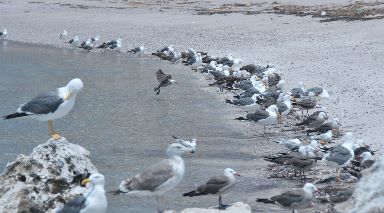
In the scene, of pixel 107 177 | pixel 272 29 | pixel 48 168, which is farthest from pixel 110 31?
pixel 48 168

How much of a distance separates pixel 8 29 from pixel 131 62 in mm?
14177

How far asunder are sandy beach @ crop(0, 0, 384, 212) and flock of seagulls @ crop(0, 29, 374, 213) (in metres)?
0.37

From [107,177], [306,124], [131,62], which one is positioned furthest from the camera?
[131,62]

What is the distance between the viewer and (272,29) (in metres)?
32.3

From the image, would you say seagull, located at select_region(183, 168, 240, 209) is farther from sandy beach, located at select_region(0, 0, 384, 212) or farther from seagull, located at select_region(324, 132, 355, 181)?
seagull, located at select_region(324, 132, 355, 181)

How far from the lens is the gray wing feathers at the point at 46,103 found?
9703 mm

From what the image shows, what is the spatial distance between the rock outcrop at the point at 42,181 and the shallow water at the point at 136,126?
1.51 m

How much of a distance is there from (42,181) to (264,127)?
784cm

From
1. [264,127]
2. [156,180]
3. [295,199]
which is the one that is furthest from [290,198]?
[264,127]

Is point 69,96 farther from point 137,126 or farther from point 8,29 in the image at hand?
point 8,29

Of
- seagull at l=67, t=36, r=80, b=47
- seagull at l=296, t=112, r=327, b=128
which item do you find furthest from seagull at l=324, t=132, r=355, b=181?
seagull at l=67, t=36, r=80, b=47

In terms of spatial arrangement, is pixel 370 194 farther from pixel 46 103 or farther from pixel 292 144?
pixel 292 144

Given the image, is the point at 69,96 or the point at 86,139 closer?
the point at 69,96

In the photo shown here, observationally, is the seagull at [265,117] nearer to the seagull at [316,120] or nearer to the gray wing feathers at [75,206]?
the seagull at [316,120]
